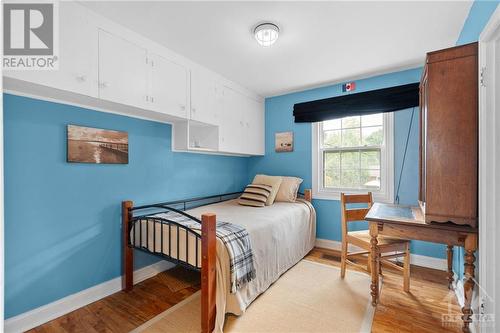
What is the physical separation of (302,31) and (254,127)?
184cm

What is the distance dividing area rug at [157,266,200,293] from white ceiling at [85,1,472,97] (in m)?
2.41

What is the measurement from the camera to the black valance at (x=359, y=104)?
9.16 feet

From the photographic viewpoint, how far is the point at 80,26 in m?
1.75

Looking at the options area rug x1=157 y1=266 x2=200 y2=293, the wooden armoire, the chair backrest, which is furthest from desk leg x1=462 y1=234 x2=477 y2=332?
area rug x1=157 y1=266 x2=200 y2=293

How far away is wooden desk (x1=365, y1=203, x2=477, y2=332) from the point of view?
1.48 metres

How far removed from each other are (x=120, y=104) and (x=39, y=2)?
79 centimetres

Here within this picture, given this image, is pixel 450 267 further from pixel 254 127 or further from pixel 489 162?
pixel 254 127

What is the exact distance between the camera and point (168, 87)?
2.39 m

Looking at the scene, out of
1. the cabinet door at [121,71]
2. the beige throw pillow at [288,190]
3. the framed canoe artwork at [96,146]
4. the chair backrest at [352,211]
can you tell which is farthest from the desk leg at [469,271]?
the framed canoe artwork at [96,146]

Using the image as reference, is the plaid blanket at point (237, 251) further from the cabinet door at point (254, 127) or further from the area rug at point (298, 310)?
the cabinet door at point (254, 127)

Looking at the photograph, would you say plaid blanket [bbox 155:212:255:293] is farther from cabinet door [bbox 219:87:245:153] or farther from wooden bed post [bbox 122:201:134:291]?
cabinet door [bbox 219:87:245:153]

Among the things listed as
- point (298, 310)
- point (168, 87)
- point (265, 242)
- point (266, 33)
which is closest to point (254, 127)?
point (168, 87)

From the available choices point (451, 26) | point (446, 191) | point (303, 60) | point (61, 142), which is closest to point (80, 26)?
point (61, 142)

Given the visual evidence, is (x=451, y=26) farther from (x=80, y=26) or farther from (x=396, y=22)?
(x=80, y=26)
